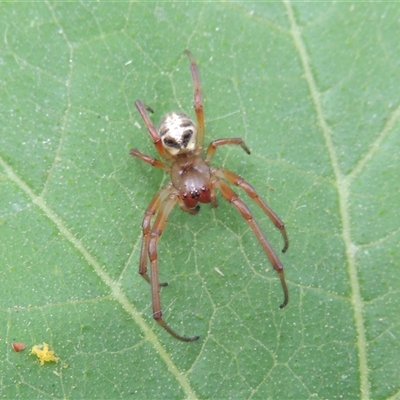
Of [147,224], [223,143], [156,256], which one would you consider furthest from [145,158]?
[156,256]

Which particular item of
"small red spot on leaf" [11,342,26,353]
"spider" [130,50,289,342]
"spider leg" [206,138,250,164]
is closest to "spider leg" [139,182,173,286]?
"spider" [130,50,289,342]

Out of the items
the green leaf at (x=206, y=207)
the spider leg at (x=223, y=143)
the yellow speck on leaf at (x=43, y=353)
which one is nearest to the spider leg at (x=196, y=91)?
the green leaf at (x=206, y=207)

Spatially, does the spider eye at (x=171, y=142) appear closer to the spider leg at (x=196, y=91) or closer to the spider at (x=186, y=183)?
the spider at (x=186, y=183)

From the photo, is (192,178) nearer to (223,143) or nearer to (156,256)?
(223,143)

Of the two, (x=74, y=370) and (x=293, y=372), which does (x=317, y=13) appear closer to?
(x=293, y=372)

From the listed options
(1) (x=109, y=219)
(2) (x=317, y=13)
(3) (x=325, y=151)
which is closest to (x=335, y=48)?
(2) (x=317, y=13)

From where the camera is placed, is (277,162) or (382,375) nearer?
(382,375)

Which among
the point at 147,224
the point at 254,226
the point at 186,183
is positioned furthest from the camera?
the point at 186,183
